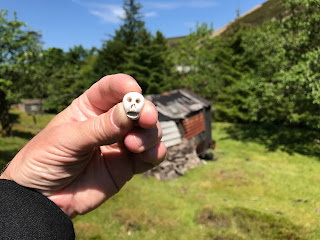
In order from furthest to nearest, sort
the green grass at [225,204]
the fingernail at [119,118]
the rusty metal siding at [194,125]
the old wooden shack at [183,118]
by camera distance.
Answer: the rusty metal siding at [194,125], the old wooden shack at [183,118], the green grass at [225,204], the fingernail at [119,118]

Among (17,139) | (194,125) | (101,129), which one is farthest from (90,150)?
(17,139)

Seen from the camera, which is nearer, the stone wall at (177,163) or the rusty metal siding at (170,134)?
the stone wall at (177,163)

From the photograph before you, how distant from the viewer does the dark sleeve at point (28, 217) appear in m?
Result: 1.50

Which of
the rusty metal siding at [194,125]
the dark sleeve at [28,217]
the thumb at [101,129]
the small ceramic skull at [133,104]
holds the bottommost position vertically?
the rusty metal siding at [194,125]

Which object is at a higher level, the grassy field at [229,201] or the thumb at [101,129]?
the thumb at [101,129]

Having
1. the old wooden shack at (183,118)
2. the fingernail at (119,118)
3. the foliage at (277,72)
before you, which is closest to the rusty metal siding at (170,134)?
the old wooden shack at (183,118)

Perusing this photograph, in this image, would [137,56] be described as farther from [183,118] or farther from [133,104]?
[133,104]

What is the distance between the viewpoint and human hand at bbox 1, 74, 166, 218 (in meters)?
1.72

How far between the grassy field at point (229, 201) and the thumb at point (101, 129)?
11.8 feet

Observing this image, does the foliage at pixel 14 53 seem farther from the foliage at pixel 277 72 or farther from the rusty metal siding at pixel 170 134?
the foliage at pixel 277 72

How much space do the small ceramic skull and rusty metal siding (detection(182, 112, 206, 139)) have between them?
1276 cm

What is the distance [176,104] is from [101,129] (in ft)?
46.4

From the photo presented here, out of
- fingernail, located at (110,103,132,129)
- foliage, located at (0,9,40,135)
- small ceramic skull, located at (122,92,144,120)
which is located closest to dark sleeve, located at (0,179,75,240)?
fingernail, located at (110,103,132,129)

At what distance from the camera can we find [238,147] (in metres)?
19.3
